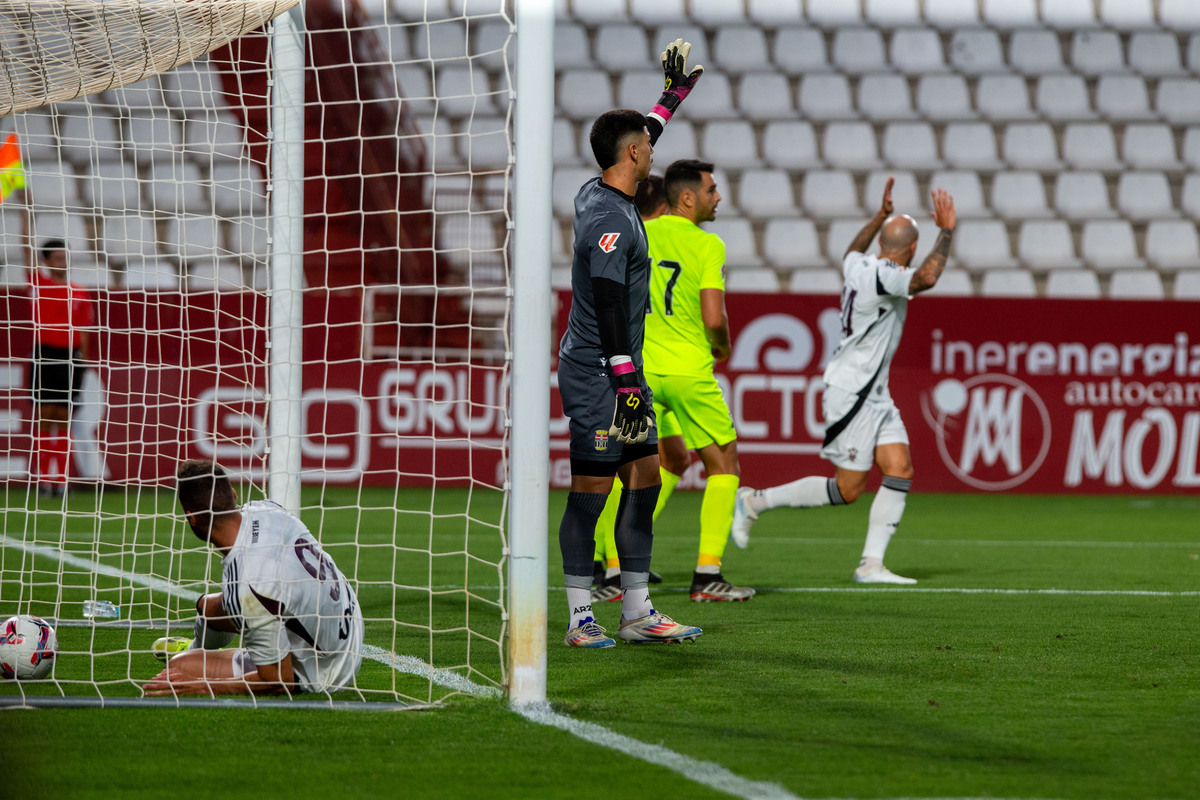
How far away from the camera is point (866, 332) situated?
654 centimetres

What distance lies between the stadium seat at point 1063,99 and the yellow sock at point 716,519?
11.8 meters

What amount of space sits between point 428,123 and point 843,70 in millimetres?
5245

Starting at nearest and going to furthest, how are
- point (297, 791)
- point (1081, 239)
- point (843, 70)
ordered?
point (297, 791) < point (1081, 239) < point (843, 70)

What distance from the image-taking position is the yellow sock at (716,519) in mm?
5582

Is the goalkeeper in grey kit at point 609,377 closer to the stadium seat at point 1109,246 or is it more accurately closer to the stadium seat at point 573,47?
the stadium seat at point 1109,246

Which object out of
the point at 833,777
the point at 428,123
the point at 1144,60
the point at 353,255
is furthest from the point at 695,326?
the point at 1144,60

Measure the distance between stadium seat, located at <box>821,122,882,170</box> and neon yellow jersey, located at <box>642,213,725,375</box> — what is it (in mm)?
10202

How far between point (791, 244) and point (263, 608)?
11.8 m

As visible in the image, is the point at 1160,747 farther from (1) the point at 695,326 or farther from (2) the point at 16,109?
(2) the point at 16,109

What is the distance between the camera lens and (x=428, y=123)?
582 inches

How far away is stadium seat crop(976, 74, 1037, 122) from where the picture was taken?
51.6 ft

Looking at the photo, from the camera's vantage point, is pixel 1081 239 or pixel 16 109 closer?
pixel 16 109

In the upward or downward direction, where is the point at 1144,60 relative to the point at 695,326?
upward

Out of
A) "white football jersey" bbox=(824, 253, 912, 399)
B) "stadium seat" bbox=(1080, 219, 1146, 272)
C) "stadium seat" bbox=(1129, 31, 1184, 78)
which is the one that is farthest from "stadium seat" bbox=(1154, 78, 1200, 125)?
"white football jersey" bbox=(824, 253, 912, 399)
